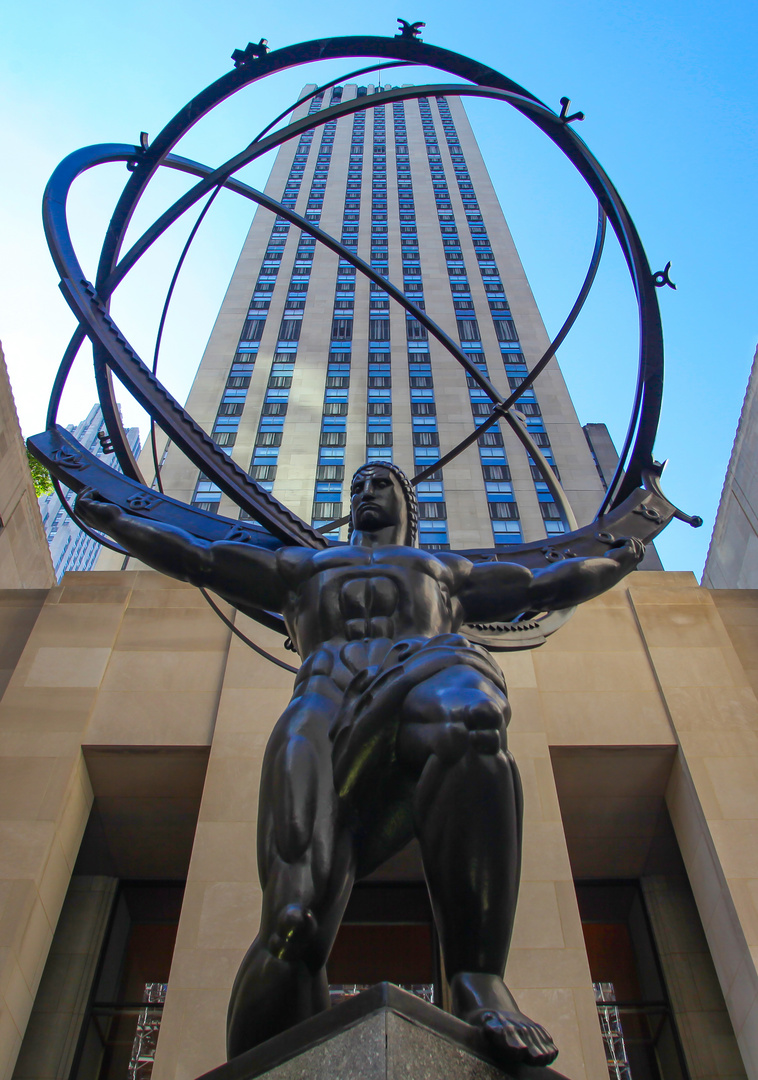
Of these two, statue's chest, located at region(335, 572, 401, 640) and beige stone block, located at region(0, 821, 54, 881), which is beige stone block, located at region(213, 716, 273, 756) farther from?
statue's chest, located at region(335, 572, 401, 640)

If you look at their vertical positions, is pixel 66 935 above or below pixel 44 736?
below

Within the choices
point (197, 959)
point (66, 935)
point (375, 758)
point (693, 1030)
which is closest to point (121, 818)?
point (66, 935)

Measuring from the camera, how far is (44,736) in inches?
384

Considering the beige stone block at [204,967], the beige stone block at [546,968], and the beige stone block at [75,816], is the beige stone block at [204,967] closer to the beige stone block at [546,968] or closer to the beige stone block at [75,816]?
the beige stone block at [75,816]

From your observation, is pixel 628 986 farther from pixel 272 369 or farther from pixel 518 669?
pixel 272 369

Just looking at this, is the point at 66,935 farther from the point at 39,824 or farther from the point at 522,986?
the point at 522,986

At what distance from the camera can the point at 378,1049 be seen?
7.52 ft

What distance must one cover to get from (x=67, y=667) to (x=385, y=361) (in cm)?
3247

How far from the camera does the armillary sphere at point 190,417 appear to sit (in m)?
5.24

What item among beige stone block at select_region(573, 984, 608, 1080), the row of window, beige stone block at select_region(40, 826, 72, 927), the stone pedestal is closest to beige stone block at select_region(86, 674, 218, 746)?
beige stone block at select_region(40, 826, 72, 927)

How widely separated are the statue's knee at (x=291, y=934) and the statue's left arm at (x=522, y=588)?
6.74 feet

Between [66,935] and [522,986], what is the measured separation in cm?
615

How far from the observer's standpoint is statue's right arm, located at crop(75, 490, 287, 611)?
4.55 metres

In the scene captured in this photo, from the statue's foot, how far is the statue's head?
2.60m
